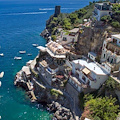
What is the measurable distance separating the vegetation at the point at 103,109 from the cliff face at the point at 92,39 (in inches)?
589

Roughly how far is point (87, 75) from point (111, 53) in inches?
319

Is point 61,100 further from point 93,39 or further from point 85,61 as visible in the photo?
point 93,39

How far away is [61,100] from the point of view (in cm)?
4472

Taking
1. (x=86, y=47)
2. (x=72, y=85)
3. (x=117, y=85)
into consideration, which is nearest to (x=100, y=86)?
(x=117, y=85)

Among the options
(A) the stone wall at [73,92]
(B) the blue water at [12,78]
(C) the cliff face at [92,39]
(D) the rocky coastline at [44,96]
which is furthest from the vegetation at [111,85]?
(B) the blue water at [12,78]

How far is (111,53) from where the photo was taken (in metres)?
41.9

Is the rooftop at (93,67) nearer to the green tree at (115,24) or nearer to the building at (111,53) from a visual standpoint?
the building at (111,53)

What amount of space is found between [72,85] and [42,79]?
446 inches

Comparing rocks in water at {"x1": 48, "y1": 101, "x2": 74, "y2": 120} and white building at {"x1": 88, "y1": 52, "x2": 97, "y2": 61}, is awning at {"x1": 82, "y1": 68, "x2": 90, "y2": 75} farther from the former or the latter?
rocks in water at {"x1": 48, "y1": 101, "x2": 74, "y2": 120}

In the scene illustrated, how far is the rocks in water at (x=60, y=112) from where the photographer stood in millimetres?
40250

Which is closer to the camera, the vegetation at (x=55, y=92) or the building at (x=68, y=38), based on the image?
the vegetation at (x=55, y=92)

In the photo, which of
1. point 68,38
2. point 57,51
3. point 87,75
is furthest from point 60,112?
point 68,38

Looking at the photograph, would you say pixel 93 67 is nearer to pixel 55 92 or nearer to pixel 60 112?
pixel 55 92

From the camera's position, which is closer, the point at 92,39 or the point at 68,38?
the point at 92,39
